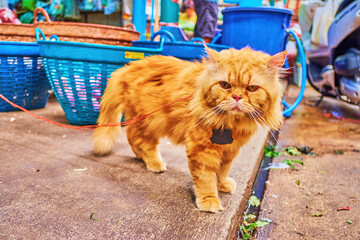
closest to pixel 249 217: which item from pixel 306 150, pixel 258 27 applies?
pixel 306 150

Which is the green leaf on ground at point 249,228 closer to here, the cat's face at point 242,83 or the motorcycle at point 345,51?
the cat's face at point 242,83

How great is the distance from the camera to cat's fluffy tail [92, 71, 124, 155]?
1.99 m

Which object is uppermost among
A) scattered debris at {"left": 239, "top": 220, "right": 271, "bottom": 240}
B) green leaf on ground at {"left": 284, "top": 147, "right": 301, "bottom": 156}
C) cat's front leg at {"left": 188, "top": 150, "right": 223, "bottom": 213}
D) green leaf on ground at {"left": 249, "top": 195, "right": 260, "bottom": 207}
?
cat's front leg at {"left": 188, "top": 150, "right": 223, "bottom": 213}

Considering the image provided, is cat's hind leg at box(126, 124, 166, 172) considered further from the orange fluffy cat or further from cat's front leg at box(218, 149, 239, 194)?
cat's front leg at box(218, 149, 239, 194)

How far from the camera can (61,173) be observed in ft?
5.73

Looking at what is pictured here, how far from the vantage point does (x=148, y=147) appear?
6.42 ft

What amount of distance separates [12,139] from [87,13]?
225 inches

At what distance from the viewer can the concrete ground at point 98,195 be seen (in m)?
1.24

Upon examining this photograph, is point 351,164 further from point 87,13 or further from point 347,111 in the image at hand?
point 87,13

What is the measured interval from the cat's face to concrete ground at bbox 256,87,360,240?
57cm

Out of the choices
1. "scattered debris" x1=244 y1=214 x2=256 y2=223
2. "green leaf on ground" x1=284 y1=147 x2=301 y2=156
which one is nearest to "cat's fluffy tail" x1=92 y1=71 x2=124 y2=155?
"scattered debris" x1=244 y1=214 x2=256 y2=223

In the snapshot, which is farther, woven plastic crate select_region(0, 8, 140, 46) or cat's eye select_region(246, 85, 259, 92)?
woven plastic crate select_region(0, 8, 140, 46)

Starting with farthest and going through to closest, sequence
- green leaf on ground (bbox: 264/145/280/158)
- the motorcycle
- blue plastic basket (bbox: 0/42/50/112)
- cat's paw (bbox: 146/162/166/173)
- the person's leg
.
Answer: the person's leg → the motorcycle → blue plastic basket (bbox: 0/42/50/112) → green leaf on ground (bbox: 264/145/280/158) → cat's paw (bbox: 146/162/166/173)

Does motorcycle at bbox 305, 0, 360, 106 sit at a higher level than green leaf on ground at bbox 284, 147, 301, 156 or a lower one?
higher
